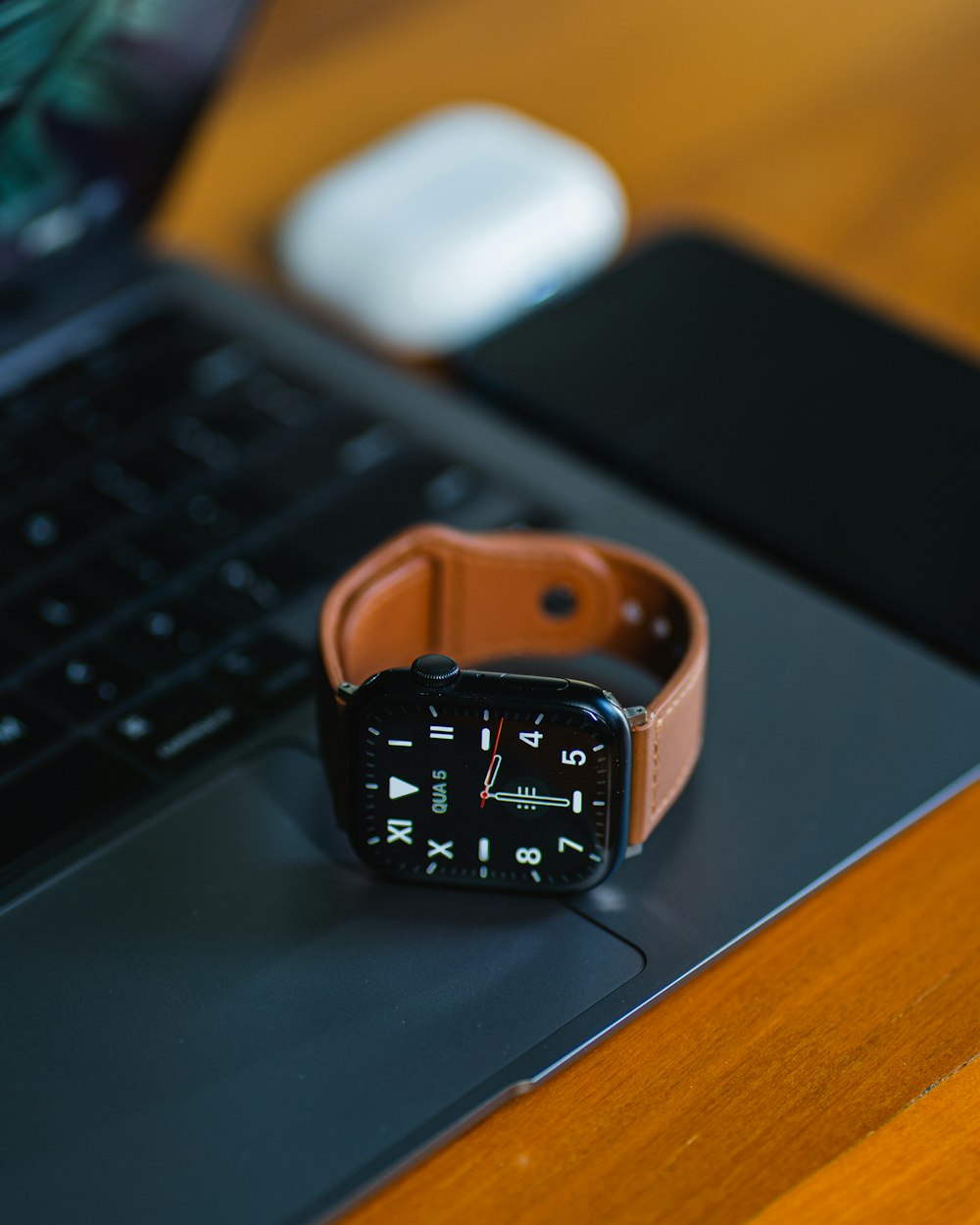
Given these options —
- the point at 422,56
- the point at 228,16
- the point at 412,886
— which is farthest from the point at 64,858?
the point at 422,56

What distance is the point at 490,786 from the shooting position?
1.83 feet

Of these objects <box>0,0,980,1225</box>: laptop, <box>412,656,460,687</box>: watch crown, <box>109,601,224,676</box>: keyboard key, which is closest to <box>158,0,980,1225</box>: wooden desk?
<box>0,0,980,1225</box>: laptop

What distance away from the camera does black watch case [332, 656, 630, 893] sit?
1.80 ft

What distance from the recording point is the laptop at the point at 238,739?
515mm

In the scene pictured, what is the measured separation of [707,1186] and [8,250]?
59 centimetres

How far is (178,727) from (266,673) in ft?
0.16

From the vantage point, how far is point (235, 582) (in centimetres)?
71

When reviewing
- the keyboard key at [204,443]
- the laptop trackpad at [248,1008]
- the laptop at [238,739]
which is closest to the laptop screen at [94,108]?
the laptop at [238,739]

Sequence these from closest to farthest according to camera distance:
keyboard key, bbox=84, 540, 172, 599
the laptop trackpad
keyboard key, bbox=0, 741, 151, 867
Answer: the laptop trackpad, keyboard key, bbox=0, 741, 151, 867, keyboard key, bbox=84, 540, 172, 599

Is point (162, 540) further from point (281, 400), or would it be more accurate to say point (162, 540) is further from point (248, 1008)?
point (248, 1008)

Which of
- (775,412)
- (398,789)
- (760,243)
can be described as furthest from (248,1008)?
(760,243)

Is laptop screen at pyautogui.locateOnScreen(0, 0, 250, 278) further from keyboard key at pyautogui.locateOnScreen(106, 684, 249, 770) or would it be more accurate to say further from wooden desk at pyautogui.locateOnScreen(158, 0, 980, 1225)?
keyboard key at pyautogui.locateOnScreen(106, 684, 249, 770)

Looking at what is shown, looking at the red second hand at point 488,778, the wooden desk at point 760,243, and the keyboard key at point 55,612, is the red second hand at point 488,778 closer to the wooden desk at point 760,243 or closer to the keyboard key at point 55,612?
the wooden desk at point 760,243

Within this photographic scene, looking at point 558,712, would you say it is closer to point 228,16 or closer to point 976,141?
point 228,16
